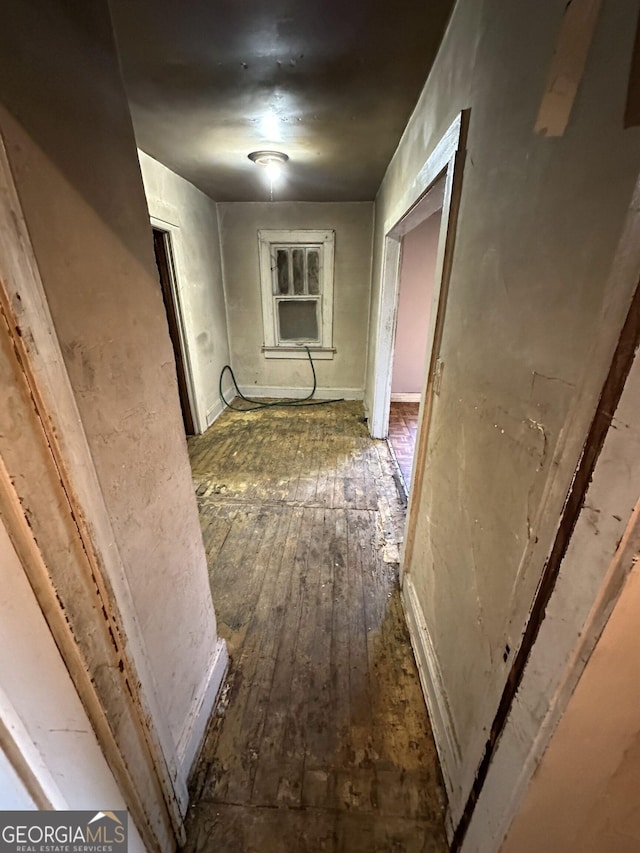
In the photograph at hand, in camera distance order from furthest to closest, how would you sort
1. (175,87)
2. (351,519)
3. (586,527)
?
1. (351,519)
2. (175,87)
3. (586,527)

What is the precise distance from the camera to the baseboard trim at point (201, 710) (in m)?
1.10

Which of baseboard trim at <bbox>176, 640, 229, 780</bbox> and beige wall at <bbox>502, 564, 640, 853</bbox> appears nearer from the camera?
beige wall at <bbox>502, 564, 640, 853</bbox>

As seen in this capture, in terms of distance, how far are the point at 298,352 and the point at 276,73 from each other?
3.08 m

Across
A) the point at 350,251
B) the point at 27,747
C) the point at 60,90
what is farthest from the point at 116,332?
the point at 350,251

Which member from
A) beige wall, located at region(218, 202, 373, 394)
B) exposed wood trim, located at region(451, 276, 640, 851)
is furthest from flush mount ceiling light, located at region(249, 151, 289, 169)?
exposed wood trim, located at region(451, 276, 640, 851)

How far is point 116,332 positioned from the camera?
0.75 m

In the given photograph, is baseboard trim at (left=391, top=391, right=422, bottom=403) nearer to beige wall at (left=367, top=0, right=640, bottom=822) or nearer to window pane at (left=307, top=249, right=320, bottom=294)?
window pane at (left=307, top=249, right=320, bottom=294)

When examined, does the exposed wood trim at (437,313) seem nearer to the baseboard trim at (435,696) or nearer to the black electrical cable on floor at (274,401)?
the baseboard trim at (435,696)

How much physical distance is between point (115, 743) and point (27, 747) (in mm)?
254

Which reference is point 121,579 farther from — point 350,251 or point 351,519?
point 350,251

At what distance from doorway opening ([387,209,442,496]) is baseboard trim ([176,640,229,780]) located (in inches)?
90.3

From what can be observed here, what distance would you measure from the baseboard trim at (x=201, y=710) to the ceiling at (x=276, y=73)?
7.60ft

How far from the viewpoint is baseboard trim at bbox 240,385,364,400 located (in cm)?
466
